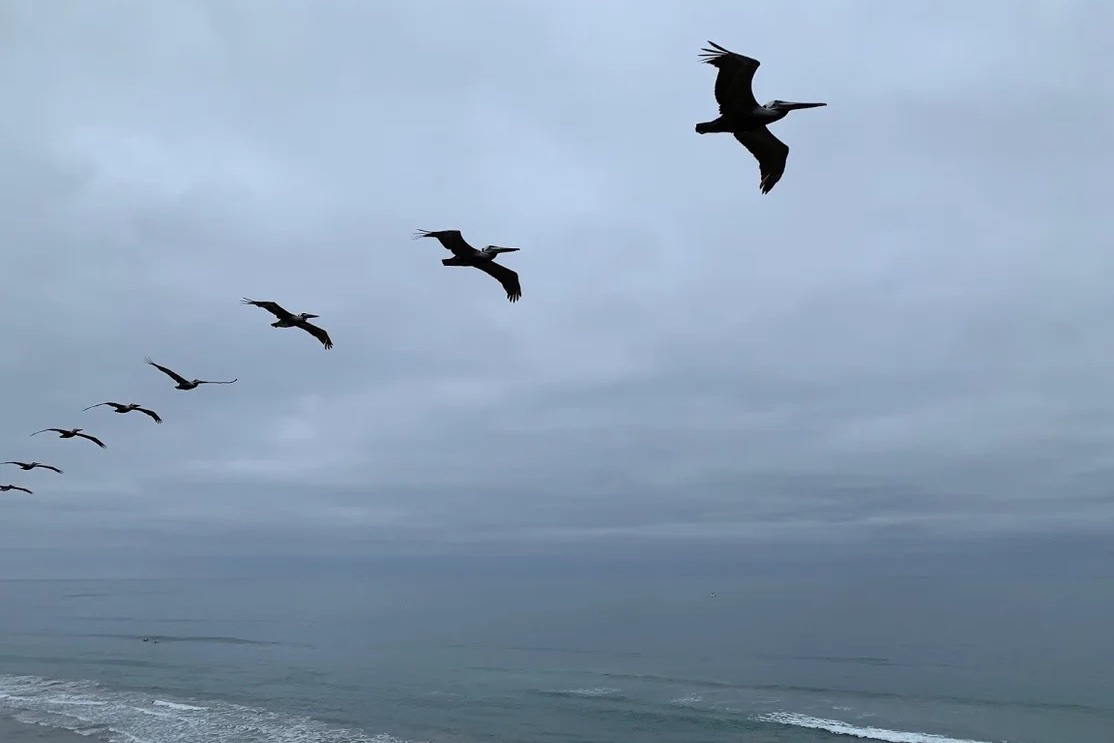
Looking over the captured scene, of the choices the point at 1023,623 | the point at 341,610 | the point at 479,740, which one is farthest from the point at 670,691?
the point at 341,610

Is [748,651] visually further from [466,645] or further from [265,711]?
[265,711]

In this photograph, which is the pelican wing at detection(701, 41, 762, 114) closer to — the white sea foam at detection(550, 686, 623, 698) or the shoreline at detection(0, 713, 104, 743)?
the shoreline at detection(0, 713, 104, 743)

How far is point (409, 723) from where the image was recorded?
51.2 m

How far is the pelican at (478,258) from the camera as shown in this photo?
680 inches

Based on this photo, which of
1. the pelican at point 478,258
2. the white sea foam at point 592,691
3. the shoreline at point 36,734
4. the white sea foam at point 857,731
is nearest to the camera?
the pelican at point 478,258

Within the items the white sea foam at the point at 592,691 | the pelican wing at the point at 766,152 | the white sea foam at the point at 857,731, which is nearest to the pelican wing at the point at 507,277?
the pelican wing at the point at 766,152

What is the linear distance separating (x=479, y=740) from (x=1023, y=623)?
109968 mm

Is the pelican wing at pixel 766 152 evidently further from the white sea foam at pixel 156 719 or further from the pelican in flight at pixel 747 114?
the white sea foam at pixel 156 719

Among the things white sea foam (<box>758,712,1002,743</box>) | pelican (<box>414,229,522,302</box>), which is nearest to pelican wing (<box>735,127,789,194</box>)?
pelican (<box>414,229,522,302</box>)

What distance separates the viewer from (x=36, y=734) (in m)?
42.8

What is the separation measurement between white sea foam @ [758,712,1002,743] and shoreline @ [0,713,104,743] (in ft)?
131

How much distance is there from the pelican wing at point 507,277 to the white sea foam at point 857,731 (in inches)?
1593

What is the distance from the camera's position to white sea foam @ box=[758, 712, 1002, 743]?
4647 cm

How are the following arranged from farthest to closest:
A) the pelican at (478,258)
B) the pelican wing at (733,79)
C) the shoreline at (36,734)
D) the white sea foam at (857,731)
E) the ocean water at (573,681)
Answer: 1. the ocean water at (573,681)
2. the white sea foam at (857,731)
3. the shoreline at (36,734)
4. the pelican at (478,258)
5. the pelican wing at (733,79)
